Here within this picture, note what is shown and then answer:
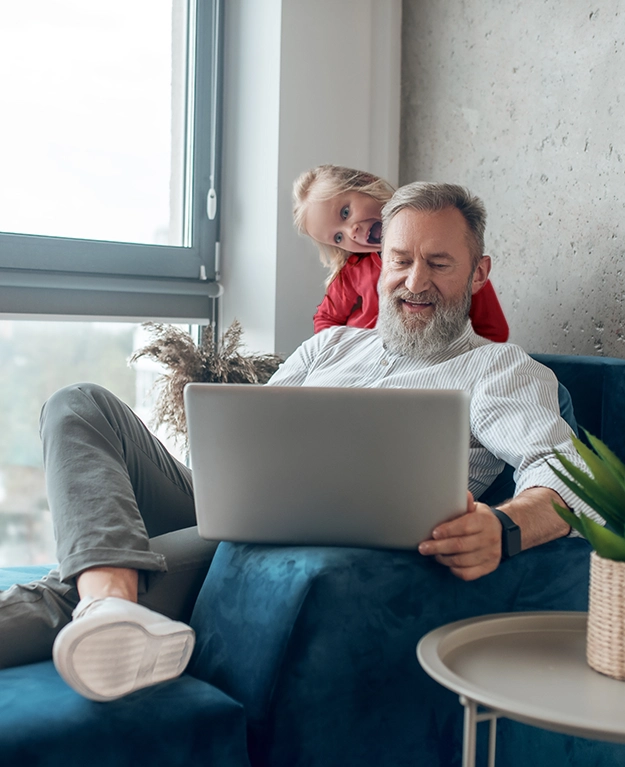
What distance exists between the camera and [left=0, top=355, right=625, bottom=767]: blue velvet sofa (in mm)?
1029

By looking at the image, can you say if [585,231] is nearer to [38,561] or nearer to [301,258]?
[301,258]

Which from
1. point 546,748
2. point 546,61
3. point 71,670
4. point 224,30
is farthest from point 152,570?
point 224,30

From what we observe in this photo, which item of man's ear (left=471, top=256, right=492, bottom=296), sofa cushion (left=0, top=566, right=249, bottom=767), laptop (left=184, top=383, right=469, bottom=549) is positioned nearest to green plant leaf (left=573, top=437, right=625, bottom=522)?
laptop (left=184, top=383, right=469, bottom=549)

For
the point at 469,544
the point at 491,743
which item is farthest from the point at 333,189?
the point at 491,743

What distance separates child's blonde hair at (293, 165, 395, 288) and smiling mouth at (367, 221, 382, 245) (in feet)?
0.20

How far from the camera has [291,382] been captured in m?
1.99

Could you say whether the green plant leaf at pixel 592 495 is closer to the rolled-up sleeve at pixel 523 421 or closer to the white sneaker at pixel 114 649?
the rolled-up sleeve at pixel 523 421

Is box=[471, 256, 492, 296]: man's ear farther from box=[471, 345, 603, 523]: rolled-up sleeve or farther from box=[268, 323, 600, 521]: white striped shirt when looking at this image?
box=[471, 345, 603, 523]: rolled-up sleeve

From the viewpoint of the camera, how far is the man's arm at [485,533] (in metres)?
1.14

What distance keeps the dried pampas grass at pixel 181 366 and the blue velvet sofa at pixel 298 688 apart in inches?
40.8

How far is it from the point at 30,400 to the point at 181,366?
2.16 feet

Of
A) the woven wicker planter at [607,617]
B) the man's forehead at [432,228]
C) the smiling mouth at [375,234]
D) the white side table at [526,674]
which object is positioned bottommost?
the white side table at [526,674]

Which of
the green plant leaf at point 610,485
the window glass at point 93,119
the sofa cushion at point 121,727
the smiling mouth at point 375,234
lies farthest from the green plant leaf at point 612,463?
the window glass at point 93,119

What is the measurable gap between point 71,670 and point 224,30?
238 centimetres
